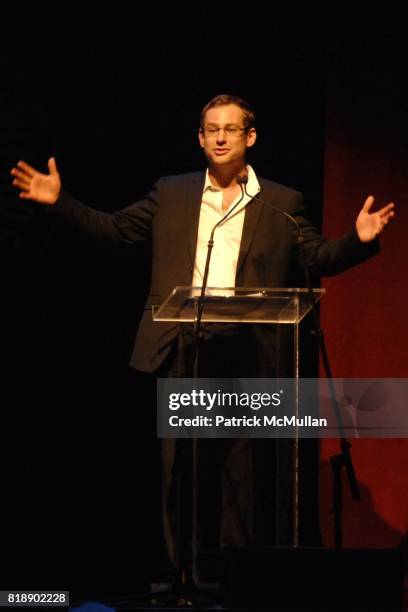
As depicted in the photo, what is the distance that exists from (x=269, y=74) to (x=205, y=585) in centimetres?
255

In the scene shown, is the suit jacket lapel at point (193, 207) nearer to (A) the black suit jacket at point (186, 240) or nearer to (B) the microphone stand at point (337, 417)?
(A) the black suit jacket at point (186, 240)

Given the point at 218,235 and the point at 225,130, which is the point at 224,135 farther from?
the point at 218,235

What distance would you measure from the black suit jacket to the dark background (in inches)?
23.2

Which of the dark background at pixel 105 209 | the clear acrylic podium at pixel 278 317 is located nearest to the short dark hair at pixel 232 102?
the dark background at pixel 105 209

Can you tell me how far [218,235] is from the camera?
4.03m

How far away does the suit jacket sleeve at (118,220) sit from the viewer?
3973mm

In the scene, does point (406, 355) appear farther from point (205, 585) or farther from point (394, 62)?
point (205, 585)

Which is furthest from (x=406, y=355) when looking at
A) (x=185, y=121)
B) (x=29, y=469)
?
(x=29, y=469)

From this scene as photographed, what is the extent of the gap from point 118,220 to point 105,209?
651 mm

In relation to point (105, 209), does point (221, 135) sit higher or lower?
higher

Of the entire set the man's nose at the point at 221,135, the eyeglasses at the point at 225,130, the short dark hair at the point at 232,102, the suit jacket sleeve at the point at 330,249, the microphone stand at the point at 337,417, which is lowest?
the microphone stand at the point at 337,417

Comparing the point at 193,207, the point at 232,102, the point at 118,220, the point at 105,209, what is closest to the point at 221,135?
the point at 232,102

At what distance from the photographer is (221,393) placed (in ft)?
12.2

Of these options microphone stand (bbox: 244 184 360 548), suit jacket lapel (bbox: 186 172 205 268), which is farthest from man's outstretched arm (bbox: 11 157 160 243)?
microphone stand (bbox: 244 184 360 548)
